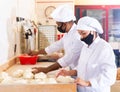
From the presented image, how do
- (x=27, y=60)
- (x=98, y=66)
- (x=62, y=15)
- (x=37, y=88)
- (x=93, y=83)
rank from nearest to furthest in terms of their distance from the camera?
(x=37, y=88), (x=93, y=83), (x=98, y=66), (x=62, y=15), (x=27, y=60)

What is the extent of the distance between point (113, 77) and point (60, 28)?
2.67 ft

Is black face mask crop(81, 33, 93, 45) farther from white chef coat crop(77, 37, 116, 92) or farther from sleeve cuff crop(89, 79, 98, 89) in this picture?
sleeve cuff crop(89, 79, 98, 89)

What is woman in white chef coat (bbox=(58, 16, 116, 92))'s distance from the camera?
1.73 m

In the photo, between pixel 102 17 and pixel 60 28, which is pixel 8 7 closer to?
pixel 60 28

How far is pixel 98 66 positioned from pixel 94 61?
5cm

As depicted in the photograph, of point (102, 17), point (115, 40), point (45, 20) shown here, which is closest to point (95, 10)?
point (102, 17)

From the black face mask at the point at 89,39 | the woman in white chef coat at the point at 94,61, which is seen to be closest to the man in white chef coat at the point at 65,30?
the woman in white chef coat at the point at 94,61

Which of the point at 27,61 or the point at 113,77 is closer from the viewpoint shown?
the point at 113,77

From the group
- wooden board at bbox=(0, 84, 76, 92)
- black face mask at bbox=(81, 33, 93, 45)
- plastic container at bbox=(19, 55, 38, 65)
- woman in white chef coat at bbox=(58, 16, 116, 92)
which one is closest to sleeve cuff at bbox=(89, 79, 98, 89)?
woman in white chef coat at bbox=(58, 16, 116, 92)

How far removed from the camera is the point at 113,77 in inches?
69.1

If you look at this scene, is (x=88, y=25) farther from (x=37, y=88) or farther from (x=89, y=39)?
(x=37, y=88)

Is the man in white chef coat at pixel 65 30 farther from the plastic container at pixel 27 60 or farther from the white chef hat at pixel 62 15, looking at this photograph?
the plastic container at pixel 27 60

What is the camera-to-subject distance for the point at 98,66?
1832 millimetres

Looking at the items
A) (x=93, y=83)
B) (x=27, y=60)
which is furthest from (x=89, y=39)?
(x=27, y=60)
